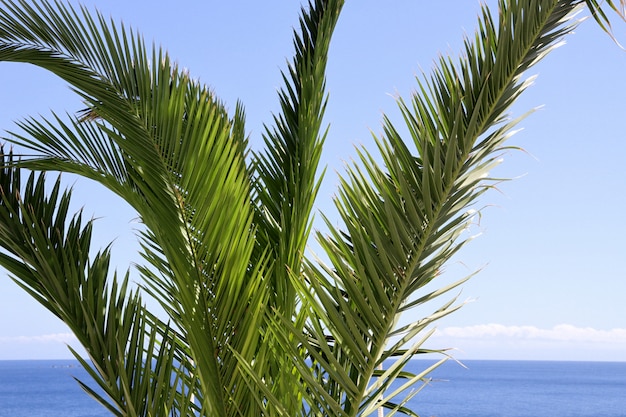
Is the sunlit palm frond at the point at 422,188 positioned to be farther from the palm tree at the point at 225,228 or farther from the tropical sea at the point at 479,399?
the tropical sea at the point at 479,399

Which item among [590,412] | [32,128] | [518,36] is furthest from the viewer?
[590,412]

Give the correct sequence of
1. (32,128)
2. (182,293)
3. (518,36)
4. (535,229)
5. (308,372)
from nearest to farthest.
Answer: (518,36)
(308,372)
(182,293)
(32,128)
(535,229)

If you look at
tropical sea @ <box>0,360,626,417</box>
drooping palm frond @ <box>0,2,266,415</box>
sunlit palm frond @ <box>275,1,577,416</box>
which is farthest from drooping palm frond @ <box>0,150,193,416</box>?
tropical sea @ <box>0,360,626,417</box>

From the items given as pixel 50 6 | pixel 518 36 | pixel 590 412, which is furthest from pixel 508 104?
pixel 590 412

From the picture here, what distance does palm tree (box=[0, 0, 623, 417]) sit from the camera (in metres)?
2.09

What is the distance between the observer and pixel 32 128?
308 cm

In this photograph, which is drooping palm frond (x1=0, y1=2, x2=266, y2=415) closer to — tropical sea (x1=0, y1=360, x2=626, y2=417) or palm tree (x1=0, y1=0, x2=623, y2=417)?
palm tree (x1=0, y1=0, x2=623, y2=417)

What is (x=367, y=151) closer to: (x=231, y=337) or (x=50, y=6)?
(x=231, y=337)

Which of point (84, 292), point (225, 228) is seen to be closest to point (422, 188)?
point (225, 228)

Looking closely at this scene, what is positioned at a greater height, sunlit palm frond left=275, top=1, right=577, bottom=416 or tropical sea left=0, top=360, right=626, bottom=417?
sunlit palm frond left=275, top=1, right=577, bottom=416

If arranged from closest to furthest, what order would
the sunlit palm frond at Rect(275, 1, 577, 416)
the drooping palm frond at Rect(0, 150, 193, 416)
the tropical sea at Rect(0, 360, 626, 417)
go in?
the sunlit palm frond at Rect(275, 1, 577, 416)
the drooping palm frond at Rect(0, 150, 193, 416)
the tropical sea at Rect(0, 360, 626, 417)

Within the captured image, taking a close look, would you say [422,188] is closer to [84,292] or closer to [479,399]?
[84,292]

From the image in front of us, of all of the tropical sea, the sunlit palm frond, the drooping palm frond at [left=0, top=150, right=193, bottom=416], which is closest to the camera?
the sunlit palm frond

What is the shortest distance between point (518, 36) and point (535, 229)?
91562mm
